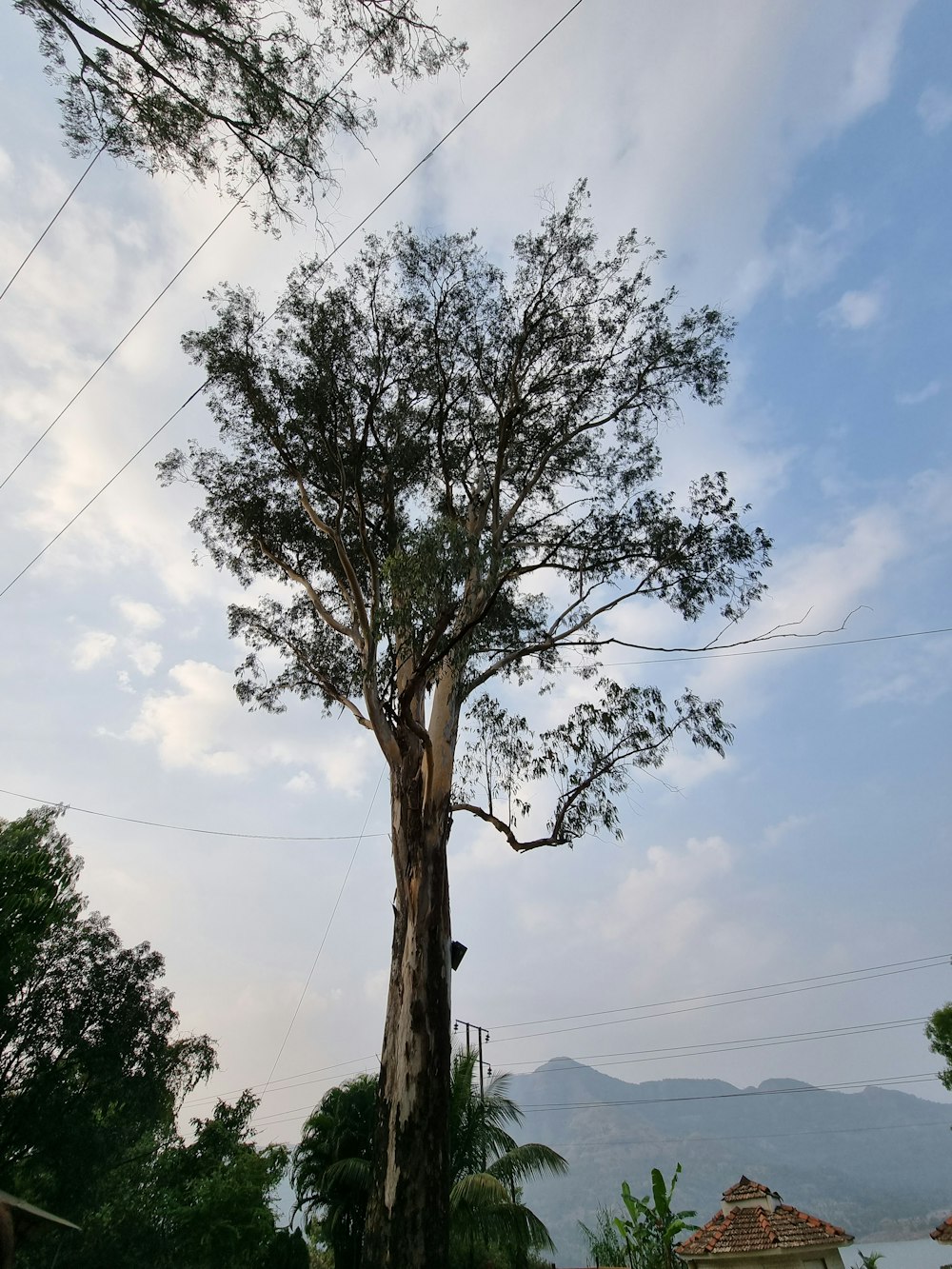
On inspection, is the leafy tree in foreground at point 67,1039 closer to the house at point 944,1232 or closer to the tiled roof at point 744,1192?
the tiled roof at point 744,1192

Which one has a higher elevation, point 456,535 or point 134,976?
point 456,535

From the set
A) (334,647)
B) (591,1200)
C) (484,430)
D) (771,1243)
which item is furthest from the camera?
(591,1200)

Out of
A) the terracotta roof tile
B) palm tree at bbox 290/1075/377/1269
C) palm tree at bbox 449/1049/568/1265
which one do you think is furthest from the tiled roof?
palm tree at bbox 290/1075/377/1269

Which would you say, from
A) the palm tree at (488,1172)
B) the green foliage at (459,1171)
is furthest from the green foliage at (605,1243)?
the palm tree at (488,1172)

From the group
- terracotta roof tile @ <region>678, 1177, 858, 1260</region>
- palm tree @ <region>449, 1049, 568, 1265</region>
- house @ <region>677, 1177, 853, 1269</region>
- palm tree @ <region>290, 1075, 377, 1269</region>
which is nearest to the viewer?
palm tree @ <region>449, 1049, 568, 1265</region>

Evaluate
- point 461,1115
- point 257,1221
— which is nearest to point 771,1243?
point 461,1115

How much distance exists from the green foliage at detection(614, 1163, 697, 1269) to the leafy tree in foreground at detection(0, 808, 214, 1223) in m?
7.57

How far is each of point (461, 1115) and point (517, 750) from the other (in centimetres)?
490

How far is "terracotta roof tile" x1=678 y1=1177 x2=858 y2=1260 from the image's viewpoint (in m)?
12.1

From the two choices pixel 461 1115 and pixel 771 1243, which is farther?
pixel 771 1243

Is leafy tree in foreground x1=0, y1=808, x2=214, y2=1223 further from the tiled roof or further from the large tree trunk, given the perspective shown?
the tiled roof

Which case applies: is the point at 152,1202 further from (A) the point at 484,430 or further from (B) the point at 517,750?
(A) the point at 484,430

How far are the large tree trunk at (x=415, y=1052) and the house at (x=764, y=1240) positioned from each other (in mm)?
9571

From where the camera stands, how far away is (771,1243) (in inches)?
473
